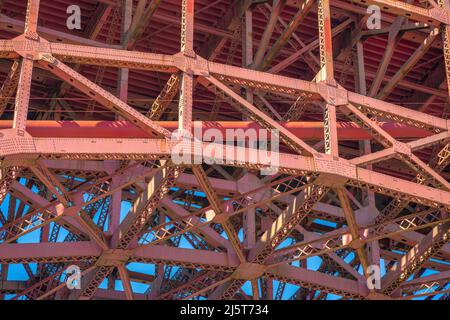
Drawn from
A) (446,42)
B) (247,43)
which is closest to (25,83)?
(247,43)

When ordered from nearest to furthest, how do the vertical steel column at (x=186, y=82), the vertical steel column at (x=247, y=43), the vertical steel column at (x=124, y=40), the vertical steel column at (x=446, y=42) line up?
the vertical steel column at (x=186, y=82)
the vertical steel column at (x=124, y=40)
the vertical steel column at (x=446, y=42)
the vertical steel column at (x=247, y=43)

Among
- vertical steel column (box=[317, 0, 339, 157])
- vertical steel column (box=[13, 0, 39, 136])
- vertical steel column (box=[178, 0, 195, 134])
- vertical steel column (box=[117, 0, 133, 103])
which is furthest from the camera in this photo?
vertical steel column (box=[117, 0, 133, 103])

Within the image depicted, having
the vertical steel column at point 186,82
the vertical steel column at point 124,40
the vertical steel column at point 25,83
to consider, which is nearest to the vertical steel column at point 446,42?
the vertical steel column at point 186,82

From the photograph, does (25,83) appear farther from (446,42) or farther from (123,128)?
(446,42)

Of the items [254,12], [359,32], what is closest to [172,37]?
[254,12]

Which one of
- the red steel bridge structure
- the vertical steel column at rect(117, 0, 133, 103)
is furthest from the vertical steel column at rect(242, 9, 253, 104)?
the vertical steel column at rect(117, 0, 133, 103)

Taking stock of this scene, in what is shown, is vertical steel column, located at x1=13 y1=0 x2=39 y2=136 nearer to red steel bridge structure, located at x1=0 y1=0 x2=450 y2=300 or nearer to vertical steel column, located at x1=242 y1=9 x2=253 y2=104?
red steel bridge structure, located at x1=0 y1=0 x2=450 y2=300

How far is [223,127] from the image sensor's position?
26484 millimetres

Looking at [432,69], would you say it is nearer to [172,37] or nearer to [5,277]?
Result: [172,37]

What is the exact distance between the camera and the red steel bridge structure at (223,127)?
78.7ft

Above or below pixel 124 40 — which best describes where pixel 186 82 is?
below

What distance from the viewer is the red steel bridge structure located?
24000 millimetres

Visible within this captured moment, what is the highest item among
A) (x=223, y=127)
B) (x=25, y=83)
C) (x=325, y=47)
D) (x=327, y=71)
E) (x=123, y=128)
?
(x=325, y=47)

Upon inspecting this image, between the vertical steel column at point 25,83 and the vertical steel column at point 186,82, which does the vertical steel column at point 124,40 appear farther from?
the vertical steel column at point 25,83
